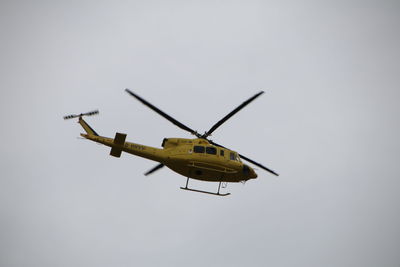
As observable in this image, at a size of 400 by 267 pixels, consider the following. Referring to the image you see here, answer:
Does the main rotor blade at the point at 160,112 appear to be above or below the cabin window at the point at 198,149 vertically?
above

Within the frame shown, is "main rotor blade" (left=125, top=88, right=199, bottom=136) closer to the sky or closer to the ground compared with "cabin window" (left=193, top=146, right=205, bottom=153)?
closer to the sky

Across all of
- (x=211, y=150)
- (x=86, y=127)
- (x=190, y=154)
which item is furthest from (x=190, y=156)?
(x=86, y=127)

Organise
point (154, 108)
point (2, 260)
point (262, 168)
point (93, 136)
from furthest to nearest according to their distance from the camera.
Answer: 1. point (2, 260)
2. point (262, 168)
3. point (93, 136)
4. point (154, 108)

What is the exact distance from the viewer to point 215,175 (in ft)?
71.9

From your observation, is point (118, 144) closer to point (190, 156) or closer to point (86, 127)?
point (86, 127)

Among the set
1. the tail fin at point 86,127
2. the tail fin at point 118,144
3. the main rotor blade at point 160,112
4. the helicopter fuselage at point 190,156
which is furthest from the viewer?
the tail fin at point 86,127

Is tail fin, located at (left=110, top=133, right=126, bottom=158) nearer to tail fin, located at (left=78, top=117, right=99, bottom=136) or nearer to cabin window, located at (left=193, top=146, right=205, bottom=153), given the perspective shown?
tail fin, located at (left=78, top=117, right=99, bottom=136)

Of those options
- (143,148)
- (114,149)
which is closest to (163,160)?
(143,148)

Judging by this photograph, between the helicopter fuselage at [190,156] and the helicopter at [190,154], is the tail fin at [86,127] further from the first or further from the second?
the helicopter fuselage at [190,156]

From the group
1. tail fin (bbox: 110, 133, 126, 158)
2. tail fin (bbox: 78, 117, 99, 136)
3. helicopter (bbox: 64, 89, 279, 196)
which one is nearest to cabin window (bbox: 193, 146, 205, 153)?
helicopter (bbox: 64, 89, 279, 196)

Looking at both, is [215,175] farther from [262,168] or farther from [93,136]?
[93,136]

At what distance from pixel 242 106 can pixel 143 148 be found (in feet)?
19.1

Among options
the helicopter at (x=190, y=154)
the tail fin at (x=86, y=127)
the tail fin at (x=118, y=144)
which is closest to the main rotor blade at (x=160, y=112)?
the helicopter at (x=190, y=154)

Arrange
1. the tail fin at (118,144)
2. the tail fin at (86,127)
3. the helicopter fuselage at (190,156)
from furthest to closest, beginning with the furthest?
the tail fin at (86,127)
the helicopter fuselage at (190,156)
the tail fin at (118,144)
